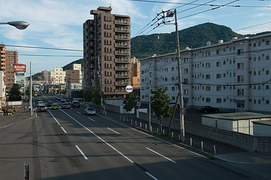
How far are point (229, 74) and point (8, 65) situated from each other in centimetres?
13579

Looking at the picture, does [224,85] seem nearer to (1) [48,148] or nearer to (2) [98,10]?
(1) [48,148]

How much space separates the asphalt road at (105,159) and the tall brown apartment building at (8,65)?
12153cm

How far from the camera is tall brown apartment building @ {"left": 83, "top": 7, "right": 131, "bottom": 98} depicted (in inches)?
3196

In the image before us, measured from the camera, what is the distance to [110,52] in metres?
81.9

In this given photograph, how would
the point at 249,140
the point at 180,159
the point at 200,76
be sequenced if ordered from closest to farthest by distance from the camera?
the point at 180,159 → the point at 249,140 → the point at 200,76

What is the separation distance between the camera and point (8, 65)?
15100 centimetres

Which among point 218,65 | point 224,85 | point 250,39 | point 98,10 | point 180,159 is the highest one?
point 98,10

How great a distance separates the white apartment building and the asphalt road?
27801 millimetres

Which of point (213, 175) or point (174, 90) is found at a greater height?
point (174, 90)

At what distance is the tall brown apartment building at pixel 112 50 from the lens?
81.2 metres

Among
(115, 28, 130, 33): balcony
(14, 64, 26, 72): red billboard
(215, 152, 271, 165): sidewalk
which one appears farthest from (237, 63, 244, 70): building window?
(14, 64, 26, 72): red billboard

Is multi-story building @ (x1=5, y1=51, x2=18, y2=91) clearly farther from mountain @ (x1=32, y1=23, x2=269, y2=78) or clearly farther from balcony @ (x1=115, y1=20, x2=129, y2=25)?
balcony @ (x1=115, y1=20, x2=129, y2=25)

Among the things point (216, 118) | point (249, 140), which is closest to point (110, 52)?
point (216, 118)

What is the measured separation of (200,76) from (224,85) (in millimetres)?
8081
